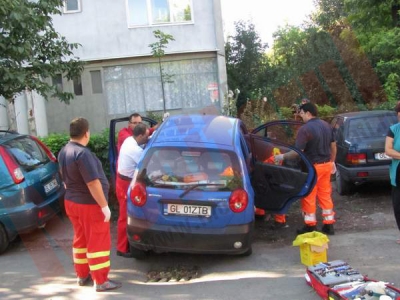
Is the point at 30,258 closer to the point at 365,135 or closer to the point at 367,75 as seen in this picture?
the point at 365,135

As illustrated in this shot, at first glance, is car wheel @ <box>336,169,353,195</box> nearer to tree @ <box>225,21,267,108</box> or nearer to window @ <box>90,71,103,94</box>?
window @ <box>90,71,103,94</box>

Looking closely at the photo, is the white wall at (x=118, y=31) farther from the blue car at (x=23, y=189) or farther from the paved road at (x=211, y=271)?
the paved road at (x=211, y=271)

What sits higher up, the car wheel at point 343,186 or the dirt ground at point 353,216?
the car wheel at point 343,186

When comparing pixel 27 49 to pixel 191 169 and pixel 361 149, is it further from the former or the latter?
pixel 361 149

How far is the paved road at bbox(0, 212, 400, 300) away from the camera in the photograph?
437 centimetres

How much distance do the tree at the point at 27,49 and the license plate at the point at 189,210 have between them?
3.63 meters

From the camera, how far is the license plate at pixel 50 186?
6349 millimetres

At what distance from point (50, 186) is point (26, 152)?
2.03 feet

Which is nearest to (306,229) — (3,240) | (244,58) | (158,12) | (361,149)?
(361,149)

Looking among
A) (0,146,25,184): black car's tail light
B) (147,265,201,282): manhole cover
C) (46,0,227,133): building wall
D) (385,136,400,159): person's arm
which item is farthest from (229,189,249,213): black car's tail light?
(46,0,227,133): building wall

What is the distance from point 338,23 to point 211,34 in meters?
10.8

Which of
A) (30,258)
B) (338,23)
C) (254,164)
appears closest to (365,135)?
(254,164)

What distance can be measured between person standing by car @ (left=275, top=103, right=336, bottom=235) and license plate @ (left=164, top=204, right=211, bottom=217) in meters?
1.59

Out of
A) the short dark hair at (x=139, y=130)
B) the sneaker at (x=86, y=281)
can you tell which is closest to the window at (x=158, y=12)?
the short dark hair at (x=139, y=130)
